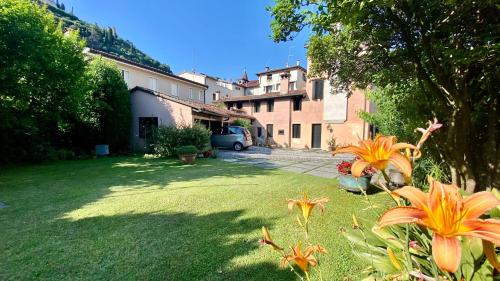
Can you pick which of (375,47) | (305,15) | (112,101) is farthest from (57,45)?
(375,47)

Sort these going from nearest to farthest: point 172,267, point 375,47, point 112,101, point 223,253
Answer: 1. point 172,267
2. point 223,253
3. point 375,47
4. point 112,101

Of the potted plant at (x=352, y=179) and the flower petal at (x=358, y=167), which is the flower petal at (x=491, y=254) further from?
the potted plant at (x=352, y=179)

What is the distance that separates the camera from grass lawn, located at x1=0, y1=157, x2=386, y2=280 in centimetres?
295

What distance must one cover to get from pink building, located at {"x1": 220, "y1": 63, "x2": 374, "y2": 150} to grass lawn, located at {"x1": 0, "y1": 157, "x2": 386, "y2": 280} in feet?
47.1

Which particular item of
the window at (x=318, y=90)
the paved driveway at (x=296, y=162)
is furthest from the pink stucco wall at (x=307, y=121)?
the paved driveway at (x=296, y=162)

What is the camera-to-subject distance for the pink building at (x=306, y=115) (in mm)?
20391

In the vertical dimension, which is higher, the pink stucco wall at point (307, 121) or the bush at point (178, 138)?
the pink stucco wall at point (307, 121)

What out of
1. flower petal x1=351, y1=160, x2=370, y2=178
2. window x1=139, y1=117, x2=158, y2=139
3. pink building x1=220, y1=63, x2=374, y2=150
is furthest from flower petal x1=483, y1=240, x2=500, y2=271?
pink building x1=220, y1=63, x2=374, y2=150

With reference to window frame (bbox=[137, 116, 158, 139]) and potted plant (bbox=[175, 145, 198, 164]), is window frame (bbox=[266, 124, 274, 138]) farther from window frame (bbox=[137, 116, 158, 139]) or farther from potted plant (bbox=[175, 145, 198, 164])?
potted plant (bbox=[175, 145, 198, 164])

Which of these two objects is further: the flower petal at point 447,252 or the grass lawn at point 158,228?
the grass lawn at point 158,228

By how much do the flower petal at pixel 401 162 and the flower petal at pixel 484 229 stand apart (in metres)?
0.25

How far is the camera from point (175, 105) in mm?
16359

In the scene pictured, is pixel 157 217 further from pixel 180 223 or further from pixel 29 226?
pixel 29 226

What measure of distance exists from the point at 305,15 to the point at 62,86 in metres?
12.6
